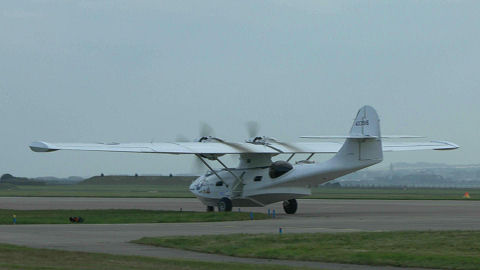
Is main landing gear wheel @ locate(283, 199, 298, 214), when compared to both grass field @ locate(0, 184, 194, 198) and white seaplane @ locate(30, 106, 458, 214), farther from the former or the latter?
grass field @ locate(0, 184, 194, 198)

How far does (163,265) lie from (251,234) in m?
8.20

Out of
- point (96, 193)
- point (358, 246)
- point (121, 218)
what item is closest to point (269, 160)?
point (121, 218)

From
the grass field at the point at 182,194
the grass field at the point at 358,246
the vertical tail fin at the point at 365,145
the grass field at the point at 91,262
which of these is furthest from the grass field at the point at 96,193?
the grass field at the point at 91,262

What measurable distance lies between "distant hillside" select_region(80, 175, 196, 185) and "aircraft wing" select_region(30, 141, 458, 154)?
90.4m

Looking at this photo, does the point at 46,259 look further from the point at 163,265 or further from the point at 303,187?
the point at 303,187

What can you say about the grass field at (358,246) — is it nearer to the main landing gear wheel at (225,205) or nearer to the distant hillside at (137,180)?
the main landing gear wheel at (225,205)

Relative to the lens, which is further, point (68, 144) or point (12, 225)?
point (68, 144)

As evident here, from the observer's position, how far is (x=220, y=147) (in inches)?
1759

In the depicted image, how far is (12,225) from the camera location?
3272 cm

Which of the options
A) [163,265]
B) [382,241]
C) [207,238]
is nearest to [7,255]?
[163,265]

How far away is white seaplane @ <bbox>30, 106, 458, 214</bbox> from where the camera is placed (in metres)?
40.8

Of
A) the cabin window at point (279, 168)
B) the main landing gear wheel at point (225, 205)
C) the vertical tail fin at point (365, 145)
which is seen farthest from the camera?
the main landing gear wheel at point (225, 205)

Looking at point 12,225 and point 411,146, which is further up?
point 411,146

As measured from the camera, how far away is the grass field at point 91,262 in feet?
60.4
